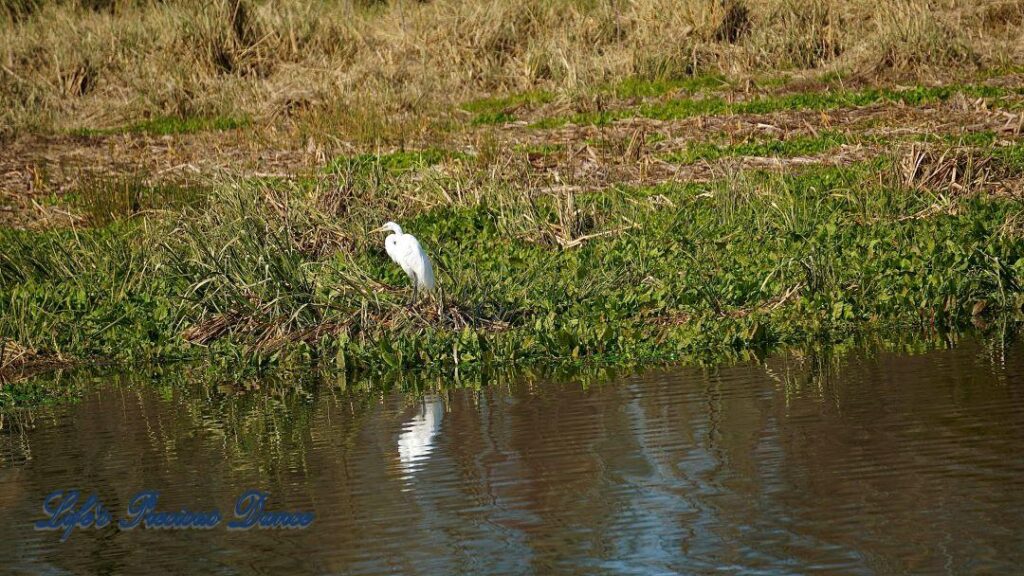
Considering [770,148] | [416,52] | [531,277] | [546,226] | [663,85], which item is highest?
[416,52]

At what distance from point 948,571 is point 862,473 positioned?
4.18ft

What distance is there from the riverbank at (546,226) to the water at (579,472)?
0.96 m

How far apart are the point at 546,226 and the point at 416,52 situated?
956 cm

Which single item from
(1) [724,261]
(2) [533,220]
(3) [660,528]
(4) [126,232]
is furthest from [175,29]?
(3) [660,528]

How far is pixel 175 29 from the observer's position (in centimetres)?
2259

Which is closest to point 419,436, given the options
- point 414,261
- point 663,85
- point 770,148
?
point 414,261

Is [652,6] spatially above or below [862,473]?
above

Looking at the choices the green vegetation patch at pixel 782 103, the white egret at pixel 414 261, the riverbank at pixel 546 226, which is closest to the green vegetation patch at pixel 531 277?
the riverbank at pixel 546 226

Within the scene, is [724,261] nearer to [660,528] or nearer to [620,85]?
[660,528]

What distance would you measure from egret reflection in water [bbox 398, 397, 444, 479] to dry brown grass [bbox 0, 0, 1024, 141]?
9547 mm

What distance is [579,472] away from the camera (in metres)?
6.96

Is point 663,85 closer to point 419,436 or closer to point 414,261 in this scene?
point 414,261

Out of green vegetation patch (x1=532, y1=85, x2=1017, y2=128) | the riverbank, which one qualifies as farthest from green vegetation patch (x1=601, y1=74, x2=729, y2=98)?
green vegetation patch (x1=532, y1=85, x2=1017, y2=128)

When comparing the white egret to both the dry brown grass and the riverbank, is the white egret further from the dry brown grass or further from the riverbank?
the dry brown grass
